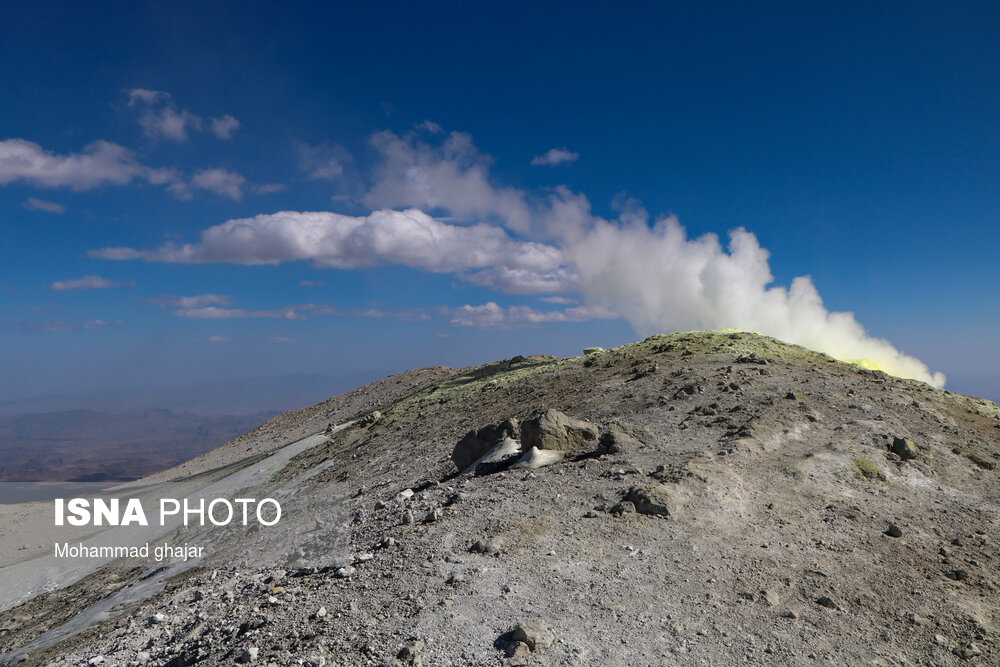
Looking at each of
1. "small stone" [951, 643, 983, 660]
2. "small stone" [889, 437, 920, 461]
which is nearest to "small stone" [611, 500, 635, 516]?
"small stone" [951, 643, 983, 660]

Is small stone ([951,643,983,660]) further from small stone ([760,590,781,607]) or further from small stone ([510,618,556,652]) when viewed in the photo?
small stone ([510,618,556,652])

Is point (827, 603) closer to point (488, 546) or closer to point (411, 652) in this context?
point (488, 546)

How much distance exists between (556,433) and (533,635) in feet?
20.6

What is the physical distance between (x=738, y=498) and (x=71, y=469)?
238439mm

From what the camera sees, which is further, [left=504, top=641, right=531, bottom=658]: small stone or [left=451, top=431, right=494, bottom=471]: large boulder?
[left=451, top=431, right=494, bottom=471]: large boulder

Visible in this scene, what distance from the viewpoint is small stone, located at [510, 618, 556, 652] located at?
18.5 feet

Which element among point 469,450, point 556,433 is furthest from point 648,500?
point 469,450

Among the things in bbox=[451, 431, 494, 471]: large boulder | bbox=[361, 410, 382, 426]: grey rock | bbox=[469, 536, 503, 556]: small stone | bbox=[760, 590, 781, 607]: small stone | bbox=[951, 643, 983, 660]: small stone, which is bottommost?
→ bbox=[951, 643, 983, 660]: small stone

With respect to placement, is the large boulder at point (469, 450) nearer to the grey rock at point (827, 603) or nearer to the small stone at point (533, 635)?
the small stone at point (533, 635)

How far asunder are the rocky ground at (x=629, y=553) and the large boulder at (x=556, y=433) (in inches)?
2.1

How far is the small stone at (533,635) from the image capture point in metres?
5.63

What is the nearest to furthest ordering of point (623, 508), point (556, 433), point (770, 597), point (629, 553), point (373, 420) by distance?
point (770, 597) < point (629, 553) < point (623, 508) < point (556, 433) < point (373, 420)

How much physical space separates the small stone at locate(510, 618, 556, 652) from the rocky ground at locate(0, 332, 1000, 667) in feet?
0.09

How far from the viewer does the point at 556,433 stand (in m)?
11.8
